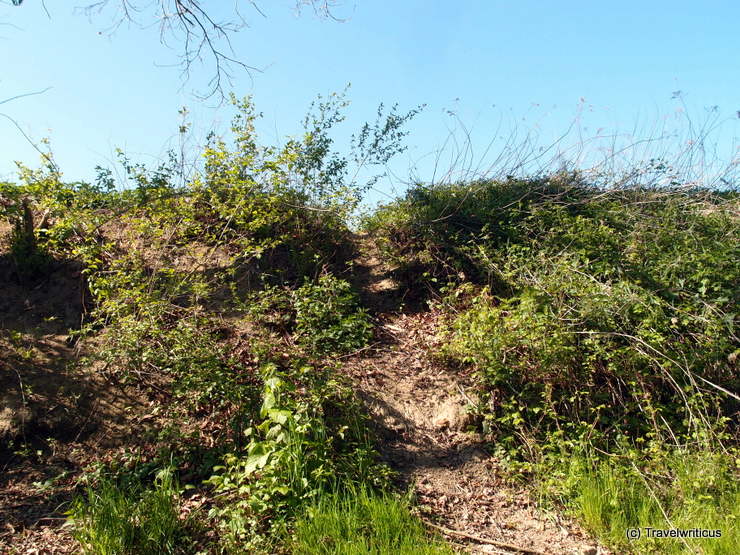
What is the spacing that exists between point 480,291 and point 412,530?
378 centimetres

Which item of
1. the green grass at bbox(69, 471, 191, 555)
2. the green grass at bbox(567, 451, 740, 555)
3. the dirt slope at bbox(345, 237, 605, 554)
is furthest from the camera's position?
the dirt slope at bbox(345, 237, 605, 554)

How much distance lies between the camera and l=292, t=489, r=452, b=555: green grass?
3172 millimetres

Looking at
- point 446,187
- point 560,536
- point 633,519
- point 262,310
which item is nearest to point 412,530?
point 560,536

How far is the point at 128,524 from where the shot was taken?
10.4 ft

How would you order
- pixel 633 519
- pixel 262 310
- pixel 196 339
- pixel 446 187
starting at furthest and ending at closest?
pixel 446 187
pixel 262 310
pixel 196 339
pixel 633 519

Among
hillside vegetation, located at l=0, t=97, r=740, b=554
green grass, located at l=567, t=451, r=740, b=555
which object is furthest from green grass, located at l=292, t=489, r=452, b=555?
green grass, located at l=567, t=451, r=740, b=555

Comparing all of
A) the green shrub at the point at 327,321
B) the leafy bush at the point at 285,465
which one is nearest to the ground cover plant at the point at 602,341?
the green shrub at the point at 327,321

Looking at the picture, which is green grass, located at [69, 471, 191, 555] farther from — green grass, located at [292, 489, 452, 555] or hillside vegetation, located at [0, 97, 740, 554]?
green grass, located at [292, 489, 452, 555]

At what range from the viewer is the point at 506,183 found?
8.24 metres

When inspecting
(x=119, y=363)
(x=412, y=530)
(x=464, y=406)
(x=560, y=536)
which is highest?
(x=119, y=363)

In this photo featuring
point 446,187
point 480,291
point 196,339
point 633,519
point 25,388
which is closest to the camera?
point 633,519

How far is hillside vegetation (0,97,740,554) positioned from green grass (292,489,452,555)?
2 cm

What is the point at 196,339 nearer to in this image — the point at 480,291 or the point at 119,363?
the point at 119,363

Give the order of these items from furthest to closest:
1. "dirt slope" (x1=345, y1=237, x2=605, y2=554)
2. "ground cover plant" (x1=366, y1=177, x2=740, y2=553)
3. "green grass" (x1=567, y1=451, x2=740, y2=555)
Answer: "ground cover plant" (x1=366, y1=177, x2=740, y2=553)
"dirt slope" (x1=345, y1=237, x2=605, y2=554)
"green grass" (x1=567, y1=451, x2=740, y2=555)
